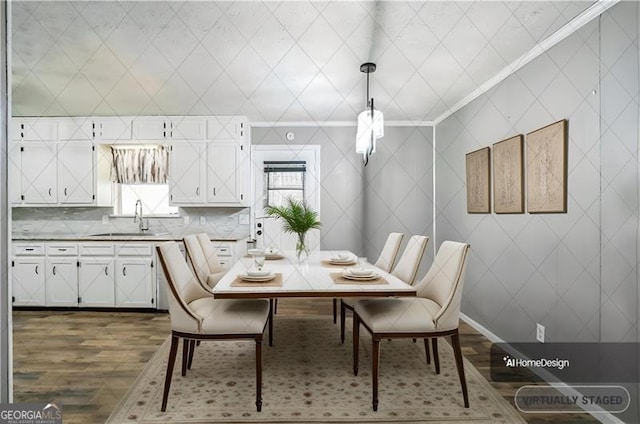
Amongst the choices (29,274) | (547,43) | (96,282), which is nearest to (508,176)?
(547,43)

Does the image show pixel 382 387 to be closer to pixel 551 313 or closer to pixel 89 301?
pixel 551 313

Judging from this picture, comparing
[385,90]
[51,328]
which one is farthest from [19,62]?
[385,90]

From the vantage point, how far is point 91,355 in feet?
8.41

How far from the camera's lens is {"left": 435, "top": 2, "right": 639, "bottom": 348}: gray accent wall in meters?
1.67

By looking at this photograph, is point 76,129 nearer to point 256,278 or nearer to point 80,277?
point 80,277

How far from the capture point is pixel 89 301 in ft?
12.1

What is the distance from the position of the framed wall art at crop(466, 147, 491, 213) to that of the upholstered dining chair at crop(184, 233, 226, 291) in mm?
2333

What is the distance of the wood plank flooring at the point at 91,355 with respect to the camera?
1.96 meters

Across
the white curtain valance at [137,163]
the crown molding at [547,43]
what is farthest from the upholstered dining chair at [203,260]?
the crown molding at [547,43]

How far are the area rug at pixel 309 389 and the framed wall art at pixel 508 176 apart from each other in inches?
46.4

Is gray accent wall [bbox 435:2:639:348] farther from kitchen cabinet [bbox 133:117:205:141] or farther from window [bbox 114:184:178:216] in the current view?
window [bbox 114:184:178:216]

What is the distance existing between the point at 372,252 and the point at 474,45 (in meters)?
2.63

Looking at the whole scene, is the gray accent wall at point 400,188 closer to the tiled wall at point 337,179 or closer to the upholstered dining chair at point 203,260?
the tiled wall at point 337,179

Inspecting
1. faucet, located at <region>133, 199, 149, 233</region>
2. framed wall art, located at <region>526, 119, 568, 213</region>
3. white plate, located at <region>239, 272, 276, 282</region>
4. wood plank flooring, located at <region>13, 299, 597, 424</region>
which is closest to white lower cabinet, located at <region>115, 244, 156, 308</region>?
wood plank flooring, located at <region>13, 299, 597, 424</region>
